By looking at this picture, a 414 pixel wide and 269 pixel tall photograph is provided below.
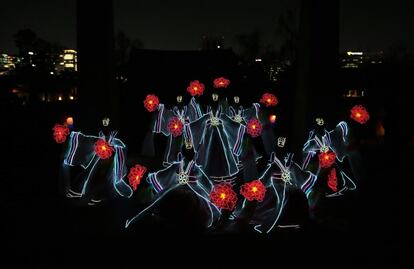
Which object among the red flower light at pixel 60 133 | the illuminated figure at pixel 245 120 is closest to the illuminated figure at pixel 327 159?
the illuminated figure at pixel 245 120

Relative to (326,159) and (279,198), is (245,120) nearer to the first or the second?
(326,159)

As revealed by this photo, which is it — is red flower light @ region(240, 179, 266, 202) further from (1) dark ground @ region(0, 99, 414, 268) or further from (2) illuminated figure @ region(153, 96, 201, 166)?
(2) illuminated figure @ region(153, 96, 201, 166)

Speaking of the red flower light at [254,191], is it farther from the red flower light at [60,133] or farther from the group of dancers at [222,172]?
the red flower light at [60,133]

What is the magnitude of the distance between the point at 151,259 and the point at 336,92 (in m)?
4.74

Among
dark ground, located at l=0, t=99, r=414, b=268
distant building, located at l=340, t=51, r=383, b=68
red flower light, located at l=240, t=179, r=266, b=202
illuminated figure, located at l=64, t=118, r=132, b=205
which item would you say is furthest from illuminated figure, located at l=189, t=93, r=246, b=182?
distant building, located at l=340, t=51, r=383, b=68

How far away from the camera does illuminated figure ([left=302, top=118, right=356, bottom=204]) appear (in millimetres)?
6121

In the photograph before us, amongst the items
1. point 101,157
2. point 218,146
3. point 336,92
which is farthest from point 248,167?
point 101,157

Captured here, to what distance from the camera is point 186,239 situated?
196 inches

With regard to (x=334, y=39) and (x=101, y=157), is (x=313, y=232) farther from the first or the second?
(x=334, y=39)

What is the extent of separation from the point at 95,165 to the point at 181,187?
6.17ft

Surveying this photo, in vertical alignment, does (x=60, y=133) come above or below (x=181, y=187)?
above

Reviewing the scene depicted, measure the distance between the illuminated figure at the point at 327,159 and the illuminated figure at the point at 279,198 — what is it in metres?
0.73

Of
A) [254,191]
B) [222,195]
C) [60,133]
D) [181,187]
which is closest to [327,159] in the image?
[254,191]

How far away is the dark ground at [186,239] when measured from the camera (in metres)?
4.42
